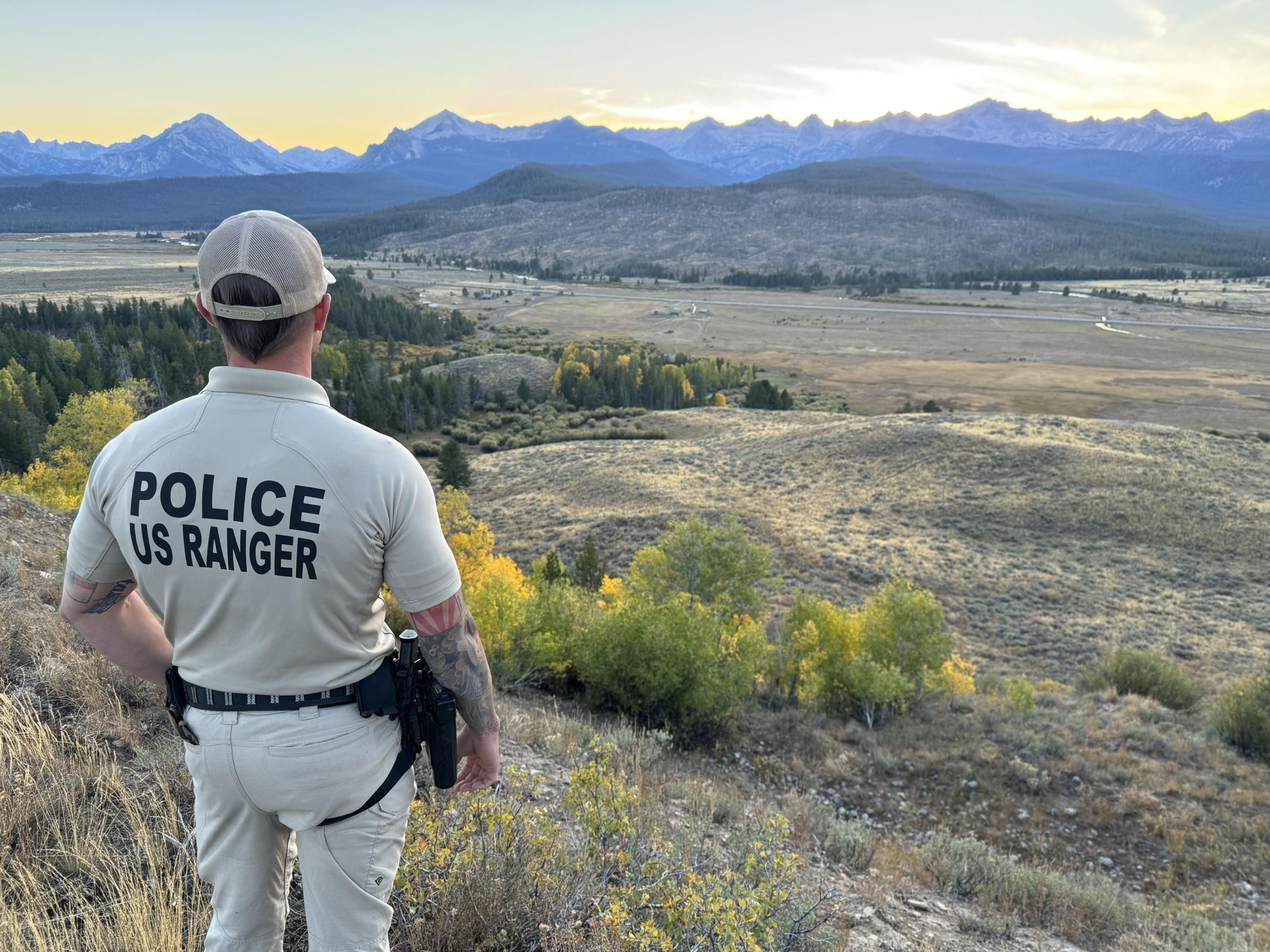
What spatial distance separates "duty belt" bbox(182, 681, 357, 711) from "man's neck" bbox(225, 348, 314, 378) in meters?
1.13

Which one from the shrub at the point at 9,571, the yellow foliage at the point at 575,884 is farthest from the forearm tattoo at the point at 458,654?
the shrub at the point at 9,571

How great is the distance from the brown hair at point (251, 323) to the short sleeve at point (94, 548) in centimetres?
70

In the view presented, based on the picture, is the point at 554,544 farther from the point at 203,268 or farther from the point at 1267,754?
the point at 203,268

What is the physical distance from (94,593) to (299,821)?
123 centimetres

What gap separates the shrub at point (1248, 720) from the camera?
15602 millimetres

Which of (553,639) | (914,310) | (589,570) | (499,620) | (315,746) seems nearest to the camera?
(315,746)

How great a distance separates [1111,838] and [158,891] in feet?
46.5

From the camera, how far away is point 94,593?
107 inches

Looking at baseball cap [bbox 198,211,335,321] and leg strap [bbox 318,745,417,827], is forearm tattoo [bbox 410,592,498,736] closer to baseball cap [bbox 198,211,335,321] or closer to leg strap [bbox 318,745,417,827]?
leg strap [bbox 318,745,417,827]

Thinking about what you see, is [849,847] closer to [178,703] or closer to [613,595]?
[178,703]

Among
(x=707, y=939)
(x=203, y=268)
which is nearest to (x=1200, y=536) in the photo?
(x=707, y=939)

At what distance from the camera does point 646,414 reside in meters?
78.1

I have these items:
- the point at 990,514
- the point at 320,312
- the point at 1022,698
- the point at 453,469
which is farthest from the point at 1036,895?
the point at 453,469

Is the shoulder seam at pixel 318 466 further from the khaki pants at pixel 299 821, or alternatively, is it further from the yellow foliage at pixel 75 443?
the yellow foliage at pixel 75 443
